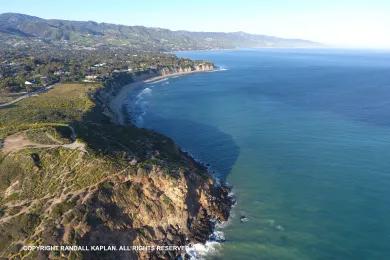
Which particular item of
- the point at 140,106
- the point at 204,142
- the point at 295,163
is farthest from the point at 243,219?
the point at 140,106

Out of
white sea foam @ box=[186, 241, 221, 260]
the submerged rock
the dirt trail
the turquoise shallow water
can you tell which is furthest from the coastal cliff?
the turquoise shallow water

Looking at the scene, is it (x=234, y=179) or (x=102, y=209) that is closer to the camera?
(x=102, y=209)

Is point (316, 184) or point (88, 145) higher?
point (88, 145)

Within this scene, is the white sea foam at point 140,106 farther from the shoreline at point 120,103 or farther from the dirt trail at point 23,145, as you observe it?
the dirt trail at point 23,145

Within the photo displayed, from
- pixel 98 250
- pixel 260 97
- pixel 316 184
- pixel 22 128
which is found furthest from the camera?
pixel 260 97

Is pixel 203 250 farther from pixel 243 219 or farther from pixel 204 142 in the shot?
pixel 204 142

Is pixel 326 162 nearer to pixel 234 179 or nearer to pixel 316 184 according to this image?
pixel 316 184

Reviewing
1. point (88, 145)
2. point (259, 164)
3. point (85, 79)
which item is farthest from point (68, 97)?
point (259, 164)
